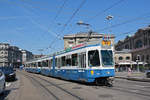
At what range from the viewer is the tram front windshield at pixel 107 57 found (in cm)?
1470

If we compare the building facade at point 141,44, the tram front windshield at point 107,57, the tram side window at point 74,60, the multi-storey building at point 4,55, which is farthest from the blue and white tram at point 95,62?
the multi-storey building at point 4,55

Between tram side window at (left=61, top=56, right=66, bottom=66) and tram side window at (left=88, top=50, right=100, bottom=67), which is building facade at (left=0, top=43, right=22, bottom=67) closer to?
tram side window at (left=61, top=56, right=66, bottom=66)

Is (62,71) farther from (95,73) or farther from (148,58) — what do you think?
(148,58)

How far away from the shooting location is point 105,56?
14789 mm

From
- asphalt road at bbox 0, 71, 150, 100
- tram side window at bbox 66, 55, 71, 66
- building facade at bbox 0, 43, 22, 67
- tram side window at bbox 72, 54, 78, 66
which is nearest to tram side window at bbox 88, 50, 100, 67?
asphalt road at bbox 0, 71, 150, 100

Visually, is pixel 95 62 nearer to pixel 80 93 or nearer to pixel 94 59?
pixel 94 59

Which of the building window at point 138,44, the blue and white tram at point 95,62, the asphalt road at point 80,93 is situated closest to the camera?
the asphalt road at point 80,93

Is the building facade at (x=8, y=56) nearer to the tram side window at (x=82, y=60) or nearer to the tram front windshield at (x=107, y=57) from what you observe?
the tram side window at (x=82, y=60)

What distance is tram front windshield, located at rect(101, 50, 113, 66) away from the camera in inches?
579

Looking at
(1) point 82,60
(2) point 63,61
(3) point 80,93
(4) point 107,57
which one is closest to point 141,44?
(2) point 63,61

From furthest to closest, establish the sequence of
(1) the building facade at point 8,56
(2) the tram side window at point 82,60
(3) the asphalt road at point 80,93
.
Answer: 1. (1) the building facade at point 8,56
2. (2) the tram side window at point 82,60
3. (3) the asphalt road at point 80,93

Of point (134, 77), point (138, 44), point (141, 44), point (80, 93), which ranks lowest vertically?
point (134, 77)

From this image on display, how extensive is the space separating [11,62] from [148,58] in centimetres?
9410

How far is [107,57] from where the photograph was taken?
48.8 feet
